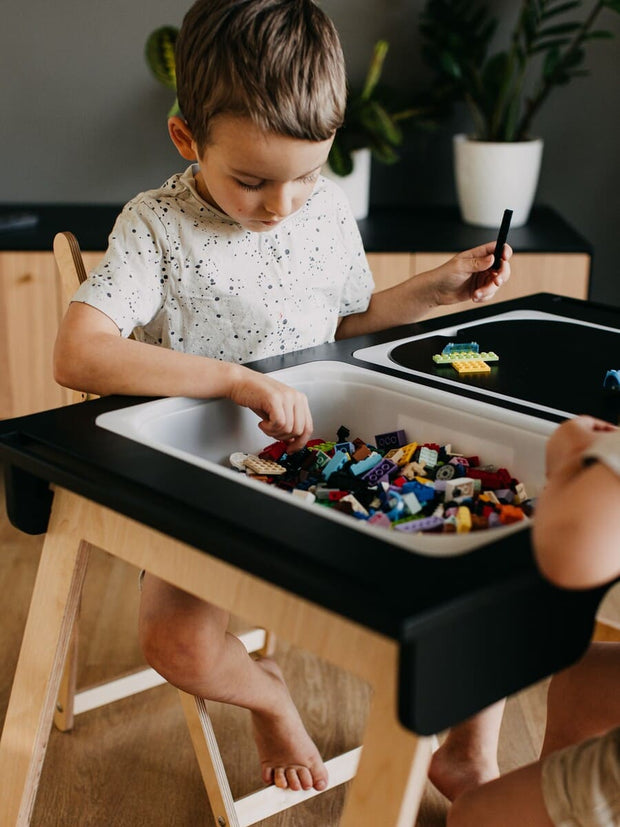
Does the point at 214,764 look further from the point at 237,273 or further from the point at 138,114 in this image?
the point at 138,114

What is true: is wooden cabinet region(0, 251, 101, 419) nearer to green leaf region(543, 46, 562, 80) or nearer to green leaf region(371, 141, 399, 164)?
green leaf region(371, 141, 399, 164)

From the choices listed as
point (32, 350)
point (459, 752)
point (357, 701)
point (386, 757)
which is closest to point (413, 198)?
point (32, 350)

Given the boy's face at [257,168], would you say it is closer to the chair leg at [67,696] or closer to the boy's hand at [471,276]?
the boy's hand at [471,276]

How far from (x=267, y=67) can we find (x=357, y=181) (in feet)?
5.54

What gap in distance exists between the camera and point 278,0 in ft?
3.82

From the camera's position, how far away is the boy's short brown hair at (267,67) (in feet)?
3.59

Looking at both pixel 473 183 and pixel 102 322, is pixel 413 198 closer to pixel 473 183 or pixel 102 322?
pixel 473 183

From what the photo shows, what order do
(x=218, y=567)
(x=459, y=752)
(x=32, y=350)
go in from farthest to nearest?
(x=32, y=350)
(x=459, y=752)
(x=218, y=567)

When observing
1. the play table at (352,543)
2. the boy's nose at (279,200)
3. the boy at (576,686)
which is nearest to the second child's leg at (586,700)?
the boy at (576,686)

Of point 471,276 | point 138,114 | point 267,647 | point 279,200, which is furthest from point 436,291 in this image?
point 138,114

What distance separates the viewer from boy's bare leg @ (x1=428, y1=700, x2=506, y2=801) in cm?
138

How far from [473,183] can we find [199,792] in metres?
1.80

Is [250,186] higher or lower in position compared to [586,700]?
higher

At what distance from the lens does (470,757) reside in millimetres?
1388
